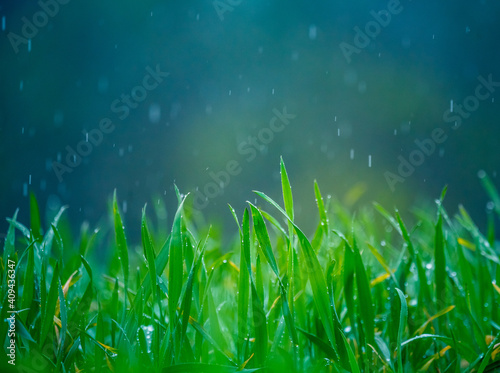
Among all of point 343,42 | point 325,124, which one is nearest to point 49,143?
point 325,124

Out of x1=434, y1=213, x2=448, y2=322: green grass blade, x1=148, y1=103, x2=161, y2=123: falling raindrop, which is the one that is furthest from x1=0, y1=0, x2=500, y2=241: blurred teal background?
x1=434, y1=213, x2=448, y2=322: green grass blade

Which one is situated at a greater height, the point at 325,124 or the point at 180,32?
the point at 180,32

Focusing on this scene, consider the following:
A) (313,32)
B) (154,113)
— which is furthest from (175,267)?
(313,32)

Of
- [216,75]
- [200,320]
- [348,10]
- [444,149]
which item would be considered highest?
[348,10]

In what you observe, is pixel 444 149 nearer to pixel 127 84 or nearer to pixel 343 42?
pixel 343 42

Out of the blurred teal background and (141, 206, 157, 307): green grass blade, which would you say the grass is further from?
the blurred teal background

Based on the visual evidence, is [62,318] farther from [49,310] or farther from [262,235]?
[262,235]

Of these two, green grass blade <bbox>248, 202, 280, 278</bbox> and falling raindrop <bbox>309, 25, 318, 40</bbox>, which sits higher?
falling raindrop <bbox>309, 25, 318, 40</bbox>

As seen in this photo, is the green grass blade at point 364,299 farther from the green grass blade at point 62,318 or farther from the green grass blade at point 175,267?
the green grass blade at point 62,318
